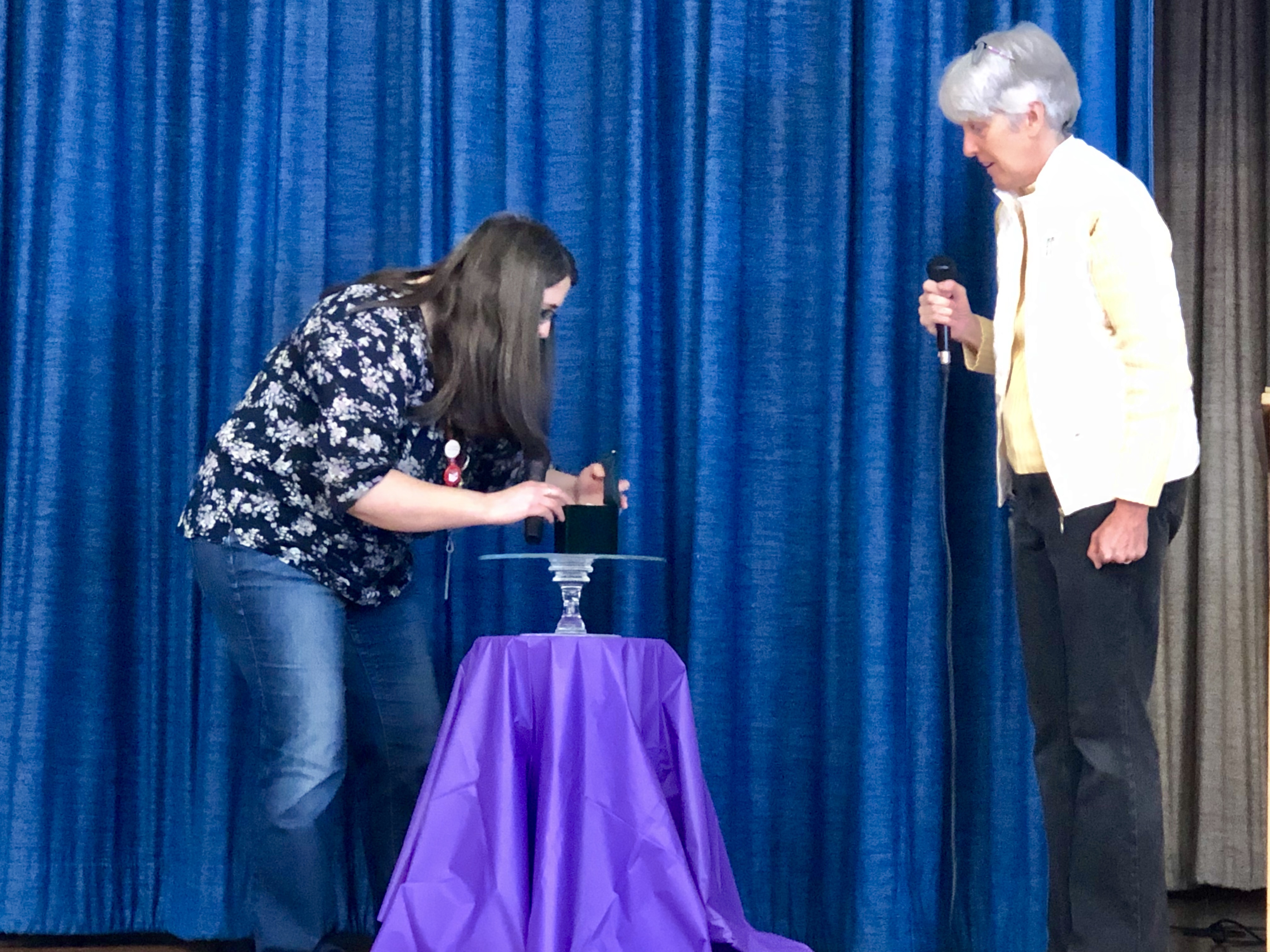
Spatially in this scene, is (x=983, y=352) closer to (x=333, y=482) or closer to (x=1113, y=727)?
(x=1113, y=727)

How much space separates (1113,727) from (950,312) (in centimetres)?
71

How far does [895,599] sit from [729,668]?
340mm

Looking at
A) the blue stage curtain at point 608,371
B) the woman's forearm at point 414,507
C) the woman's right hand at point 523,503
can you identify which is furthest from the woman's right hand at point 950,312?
the woman's forearm at point 414,507

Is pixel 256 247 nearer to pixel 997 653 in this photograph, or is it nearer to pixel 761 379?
pixel 761 379

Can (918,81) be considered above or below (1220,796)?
above

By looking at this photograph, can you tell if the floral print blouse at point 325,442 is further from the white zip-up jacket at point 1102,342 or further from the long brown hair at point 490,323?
the white zip-up jacket at point 1102,342

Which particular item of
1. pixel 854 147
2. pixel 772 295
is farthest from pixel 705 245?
pixel 854 147

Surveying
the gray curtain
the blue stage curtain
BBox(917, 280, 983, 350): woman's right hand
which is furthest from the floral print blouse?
the gray curtain

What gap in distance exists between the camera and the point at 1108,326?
190 centimetres

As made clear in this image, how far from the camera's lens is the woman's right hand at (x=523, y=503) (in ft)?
6.34

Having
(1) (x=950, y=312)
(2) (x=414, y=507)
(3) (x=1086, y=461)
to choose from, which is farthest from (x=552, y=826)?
(1) (x=950, y=312)

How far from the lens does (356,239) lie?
2.66 meters

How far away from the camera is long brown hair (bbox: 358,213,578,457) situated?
1.99m

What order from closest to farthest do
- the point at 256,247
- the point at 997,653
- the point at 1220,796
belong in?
the point at 997,653, the point at 256,247, the point at 1220,796
